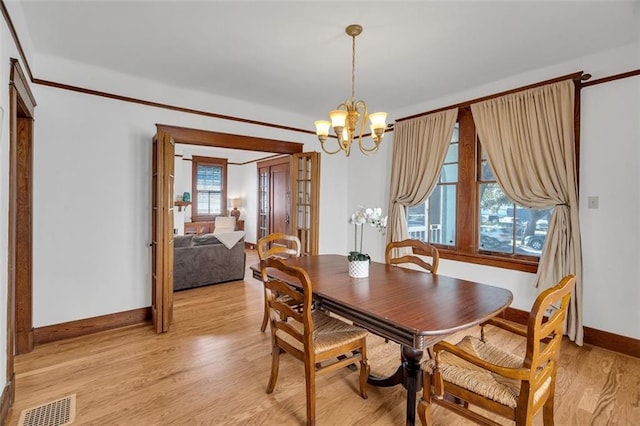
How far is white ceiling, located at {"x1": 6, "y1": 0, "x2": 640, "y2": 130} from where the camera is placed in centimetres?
218

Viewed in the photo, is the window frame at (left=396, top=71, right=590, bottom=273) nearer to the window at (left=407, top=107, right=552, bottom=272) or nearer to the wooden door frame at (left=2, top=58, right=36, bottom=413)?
the window at (left=407, top=107, right=552, bottom=272)

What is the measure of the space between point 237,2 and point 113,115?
197cm

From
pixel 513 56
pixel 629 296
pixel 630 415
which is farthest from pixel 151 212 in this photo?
pixel 629 296

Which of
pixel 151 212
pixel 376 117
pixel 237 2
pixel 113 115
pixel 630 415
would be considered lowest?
pixel 630 415

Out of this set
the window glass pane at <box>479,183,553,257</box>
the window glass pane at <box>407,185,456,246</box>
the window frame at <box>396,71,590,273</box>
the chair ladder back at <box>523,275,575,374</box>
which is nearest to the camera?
the chair ladder back at <box>523,275,575,374</box>

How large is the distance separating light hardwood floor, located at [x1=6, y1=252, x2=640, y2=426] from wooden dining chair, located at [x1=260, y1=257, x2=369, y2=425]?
0.19m

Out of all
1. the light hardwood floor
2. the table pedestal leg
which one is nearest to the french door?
the light hardwood floor

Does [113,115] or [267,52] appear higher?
[267,52]

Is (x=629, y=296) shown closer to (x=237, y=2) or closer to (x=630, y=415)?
(x=630, y=415)

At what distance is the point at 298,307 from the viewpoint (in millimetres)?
2887

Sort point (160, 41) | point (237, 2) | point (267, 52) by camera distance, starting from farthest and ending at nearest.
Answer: point (267, 52), point (160, 41), point (237, 2)

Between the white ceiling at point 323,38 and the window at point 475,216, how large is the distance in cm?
80

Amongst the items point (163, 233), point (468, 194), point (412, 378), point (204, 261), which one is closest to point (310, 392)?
point (412, 378)

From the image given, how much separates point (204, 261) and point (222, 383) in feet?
8.89
